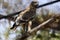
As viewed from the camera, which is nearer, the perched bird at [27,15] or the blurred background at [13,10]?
the perched bird at [27,15]

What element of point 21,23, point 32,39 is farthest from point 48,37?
point 21,23

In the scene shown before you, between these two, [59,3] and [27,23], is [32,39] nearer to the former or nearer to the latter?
[27,23]

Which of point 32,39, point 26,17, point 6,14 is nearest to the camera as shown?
point 26,17

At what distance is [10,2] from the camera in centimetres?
189

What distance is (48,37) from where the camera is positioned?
172 cm

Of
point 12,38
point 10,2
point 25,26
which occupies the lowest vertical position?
point 12,38

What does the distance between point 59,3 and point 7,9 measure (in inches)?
19.3

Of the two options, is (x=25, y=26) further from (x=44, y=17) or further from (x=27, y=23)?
(x=44, y=17)

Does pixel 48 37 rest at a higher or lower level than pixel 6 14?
lower

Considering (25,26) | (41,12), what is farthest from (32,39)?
(41,12)

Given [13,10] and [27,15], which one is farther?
[13,10]

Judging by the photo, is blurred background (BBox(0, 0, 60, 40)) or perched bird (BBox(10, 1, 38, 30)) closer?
perched bird (BBox(10, 1, 38, 30))

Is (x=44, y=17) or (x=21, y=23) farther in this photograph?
(x=44, y=17)

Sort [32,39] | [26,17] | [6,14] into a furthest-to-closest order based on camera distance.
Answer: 1. [6,14]
2. [32,39]
3. [26,17]
